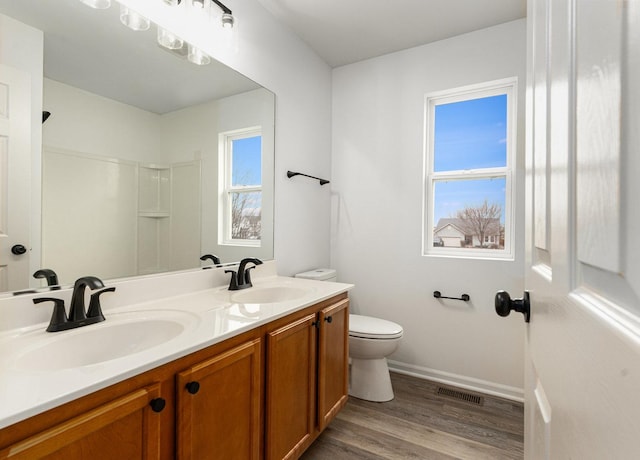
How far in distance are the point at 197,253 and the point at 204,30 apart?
1181 millimetres

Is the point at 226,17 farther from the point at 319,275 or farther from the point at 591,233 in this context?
the point at 591,233

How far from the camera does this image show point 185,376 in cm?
92

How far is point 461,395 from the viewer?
2238 millimetres

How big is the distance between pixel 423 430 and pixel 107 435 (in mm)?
1703

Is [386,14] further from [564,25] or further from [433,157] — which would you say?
[564,25]

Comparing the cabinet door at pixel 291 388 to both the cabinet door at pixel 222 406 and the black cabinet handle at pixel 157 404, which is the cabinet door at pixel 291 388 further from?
the black cabinet handle at pixel 157 404

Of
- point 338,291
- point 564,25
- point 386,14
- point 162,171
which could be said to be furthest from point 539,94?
point 386,14

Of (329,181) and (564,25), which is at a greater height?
(329,181)

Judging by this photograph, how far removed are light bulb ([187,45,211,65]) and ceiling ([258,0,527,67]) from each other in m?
0.67

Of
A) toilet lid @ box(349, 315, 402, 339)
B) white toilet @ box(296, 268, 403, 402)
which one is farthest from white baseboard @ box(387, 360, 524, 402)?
toilet lid @ box(349, 315, 402, 339)

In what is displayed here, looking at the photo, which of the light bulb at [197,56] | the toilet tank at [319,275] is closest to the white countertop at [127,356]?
the toilet tank at [319,275]

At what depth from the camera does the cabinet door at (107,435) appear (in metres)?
0.64

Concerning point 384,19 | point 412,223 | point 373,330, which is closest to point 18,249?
point 373,330

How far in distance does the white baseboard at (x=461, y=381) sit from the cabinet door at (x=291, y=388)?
121 cm
